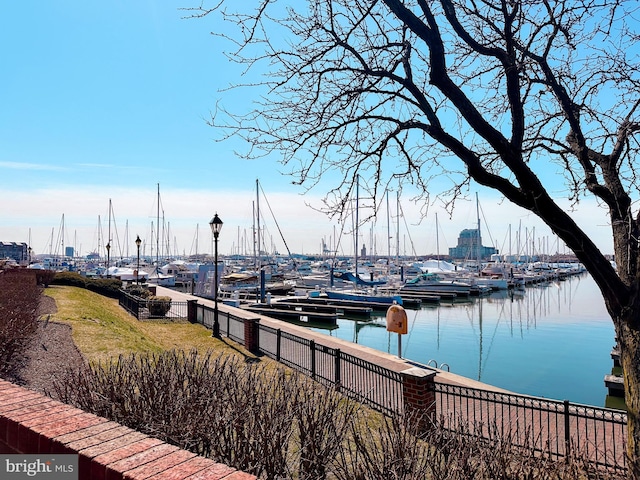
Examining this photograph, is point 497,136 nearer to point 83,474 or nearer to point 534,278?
point 83,474

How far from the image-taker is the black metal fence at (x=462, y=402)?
7.81 m

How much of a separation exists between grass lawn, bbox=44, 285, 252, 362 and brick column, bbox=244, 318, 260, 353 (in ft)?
1.08

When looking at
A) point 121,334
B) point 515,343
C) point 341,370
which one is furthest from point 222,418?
point 515,343

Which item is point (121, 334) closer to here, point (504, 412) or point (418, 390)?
point (418, 390)

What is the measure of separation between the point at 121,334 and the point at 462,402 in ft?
33.0

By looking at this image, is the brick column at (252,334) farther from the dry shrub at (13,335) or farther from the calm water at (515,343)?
the calm water at (515,343)

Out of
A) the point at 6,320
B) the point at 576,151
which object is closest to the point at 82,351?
the point at 6,320

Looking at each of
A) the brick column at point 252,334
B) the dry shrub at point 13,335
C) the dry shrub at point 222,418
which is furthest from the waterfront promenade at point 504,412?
the dry shrub at point 13,335

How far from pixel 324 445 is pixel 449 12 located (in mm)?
5296

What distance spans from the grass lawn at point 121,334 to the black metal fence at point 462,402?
1234 mm

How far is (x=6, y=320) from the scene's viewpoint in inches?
343

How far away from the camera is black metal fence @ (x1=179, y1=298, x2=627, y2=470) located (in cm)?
781

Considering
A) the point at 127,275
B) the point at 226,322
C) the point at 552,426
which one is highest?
the point at 127,275

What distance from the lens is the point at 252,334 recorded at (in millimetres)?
15602
